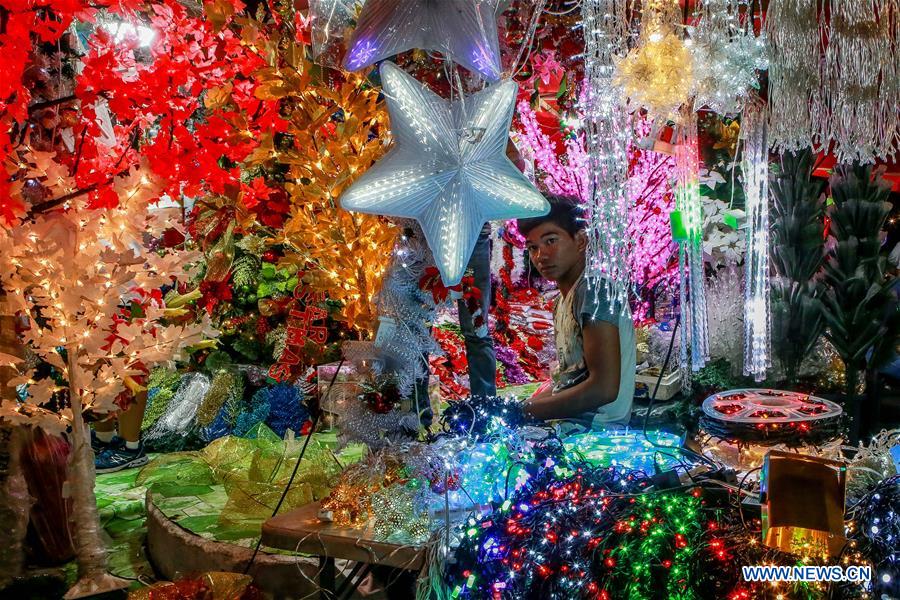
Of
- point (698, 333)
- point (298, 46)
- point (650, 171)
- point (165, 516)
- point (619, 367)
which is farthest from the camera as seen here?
point (650, 171)

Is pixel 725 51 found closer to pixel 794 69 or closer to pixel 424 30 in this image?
Result: pixel 794 69

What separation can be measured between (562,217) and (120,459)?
3881mm

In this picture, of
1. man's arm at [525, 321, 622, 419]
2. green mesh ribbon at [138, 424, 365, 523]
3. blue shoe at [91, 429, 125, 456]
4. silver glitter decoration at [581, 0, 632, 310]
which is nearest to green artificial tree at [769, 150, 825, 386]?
man's arm at [525, 321, 622, 419]

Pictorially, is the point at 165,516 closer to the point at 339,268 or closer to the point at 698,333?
the point at 339,268

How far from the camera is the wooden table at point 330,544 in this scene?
186cm

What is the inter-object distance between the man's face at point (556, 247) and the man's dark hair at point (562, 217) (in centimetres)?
1

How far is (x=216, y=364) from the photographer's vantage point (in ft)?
16.4

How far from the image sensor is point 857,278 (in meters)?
3.91

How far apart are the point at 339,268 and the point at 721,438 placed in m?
1.36

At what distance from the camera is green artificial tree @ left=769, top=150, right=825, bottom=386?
12.6ft

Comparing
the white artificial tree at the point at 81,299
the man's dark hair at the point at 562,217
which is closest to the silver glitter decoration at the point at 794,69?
the man's dark hair at the point at 562,217

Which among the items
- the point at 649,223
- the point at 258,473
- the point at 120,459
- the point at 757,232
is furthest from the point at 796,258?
the point at 120,459

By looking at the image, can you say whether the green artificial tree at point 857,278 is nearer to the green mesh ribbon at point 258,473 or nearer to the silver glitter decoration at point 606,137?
the silver glitter decoration at point 606,137

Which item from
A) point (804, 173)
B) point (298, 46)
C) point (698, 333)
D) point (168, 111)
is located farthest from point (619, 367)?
point (168, 111)
